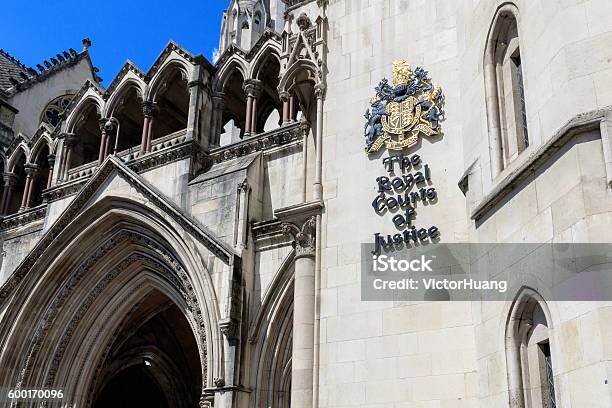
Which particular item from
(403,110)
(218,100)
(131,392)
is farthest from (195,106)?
(131,392)

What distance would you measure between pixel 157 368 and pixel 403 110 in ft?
51.0

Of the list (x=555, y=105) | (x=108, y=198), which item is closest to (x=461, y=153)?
(x=555, y=105)

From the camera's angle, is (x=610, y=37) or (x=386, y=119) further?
(x=386, y=119)

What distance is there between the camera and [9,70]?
3122 cm

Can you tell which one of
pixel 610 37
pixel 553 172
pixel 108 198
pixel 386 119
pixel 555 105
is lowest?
pixel 553 172

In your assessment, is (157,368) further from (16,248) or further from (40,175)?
(40,175)

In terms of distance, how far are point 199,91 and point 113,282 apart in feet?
18.2

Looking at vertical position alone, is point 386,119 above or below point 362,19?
below

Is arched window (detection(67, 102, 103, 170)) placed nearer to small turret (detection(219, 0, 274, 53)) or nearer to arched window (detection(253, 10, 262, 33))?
small turret (detection(219, 0, 274, 53))

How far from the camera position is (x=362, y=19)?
479 inches

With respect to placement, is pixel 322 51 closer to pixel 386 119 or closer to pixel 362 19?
pixel 362 19

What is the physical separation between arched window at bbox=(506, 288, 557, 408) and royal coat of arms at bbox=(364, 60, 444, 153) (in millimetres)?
3388

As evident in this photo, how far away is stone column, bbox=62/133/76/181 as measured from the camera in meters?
21.7

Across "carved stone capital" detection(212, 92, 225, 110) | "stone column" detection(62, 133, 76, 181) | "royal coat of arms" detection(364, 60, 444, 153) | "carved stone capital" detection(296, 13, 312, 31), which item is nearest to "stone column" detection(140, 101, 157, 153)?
"carved stone capital" detection(212, 92, 225, 110)
